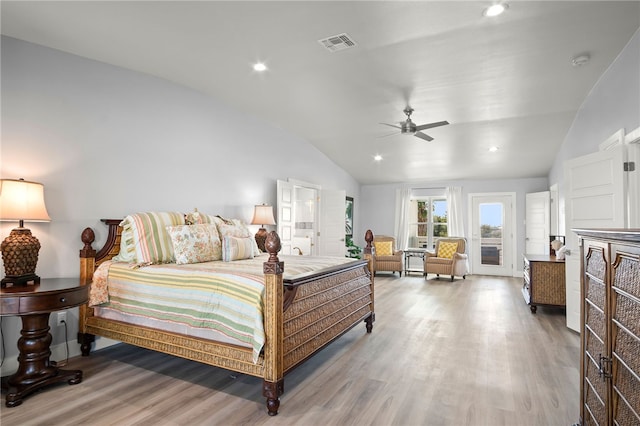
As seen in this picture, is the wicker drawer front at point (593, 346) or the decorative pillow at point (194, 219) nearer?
the wicker drawer front at point (593, 346)

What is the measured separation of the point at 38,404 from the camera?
2357 millimetres

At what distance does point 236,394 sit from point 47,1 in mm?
3042

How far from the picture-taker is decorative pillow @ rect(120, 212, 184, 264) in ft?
10.6

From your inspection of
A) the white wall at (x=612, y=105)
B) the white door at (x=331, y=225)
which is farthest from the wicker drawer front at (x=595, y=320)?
the white door at (x=331, y=225)

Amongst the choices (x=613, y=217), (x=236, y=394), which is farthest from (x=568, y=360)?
(x=236, y=394)

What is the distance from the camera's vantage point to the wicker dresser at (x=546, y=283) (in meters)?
Result: 4.62

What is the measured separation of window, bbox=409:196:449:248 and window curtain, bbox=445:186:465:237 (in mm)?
200

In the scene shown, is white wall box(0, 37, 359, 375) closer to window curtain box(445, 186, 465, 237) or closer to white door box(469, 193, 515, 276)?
window curtain box(445, 186, 465, 237)

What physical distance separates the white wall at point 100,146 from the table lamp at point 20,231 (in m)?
0.26

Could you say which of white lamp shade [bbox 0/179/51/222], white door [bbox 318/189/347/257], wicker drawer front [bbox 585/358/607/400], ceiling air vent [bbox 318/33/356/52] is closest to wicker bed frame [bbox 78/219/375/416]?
white lamp shade [bbox 0/179/51/222]

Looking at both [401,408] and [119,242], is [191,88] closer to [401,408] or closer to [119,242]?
[119,242]

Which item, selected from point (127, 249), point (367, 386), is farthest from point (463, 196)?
point (127, 249)

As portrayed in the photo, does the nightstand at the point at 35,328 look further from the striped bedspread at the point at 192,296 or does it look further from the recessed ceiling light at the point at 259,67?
the recessed ceiling light at the point at 259,67

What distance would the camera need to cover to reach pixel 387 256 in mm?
8266
